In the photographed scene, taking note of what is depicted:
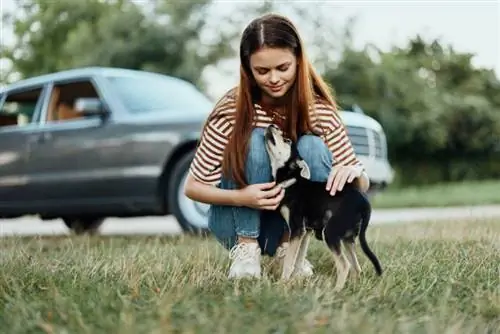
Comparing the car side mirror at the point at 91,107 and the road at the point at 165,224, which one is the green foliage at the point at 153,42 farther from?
the car side mirror at the point at 91,107

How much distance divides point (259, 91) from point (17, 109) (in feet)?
16.6

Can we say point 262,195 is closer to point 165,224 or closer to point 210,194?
point 210,194

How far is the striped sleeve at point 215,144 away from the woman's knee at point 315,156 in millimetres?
343

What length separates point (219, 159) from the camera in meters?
3.20

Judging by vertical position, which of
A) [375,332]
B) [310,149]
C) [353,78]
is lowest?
[353,78]

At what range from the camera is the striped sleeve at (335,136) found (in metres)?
3.15

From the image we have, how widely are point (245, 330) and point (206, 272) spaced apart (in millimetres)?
1015

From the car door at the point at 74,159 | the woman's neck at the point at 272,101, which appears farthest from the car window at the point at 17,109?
the woman's neck at the point at 272,101

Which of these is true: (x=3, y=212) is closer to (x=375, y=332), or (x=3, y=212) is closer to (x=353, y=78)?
(x=375, y=332)

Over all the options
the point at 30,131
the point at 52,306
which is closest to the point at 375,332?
the point at 52,306

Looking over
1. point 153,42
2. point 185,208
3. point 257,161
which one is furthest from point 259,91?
point 153,42

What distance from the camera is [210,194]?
313cm

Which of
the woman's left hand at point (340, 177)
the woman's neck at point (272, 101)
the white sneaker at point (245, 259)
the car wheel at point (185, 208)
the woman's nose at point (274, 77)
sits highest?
the woman's nose at point (274, 77)

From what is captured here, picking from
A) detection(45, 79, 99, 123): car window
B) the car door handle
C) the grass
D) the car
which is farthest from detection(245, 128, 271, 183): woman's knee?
detection(45, 79, 99, 123): car window
